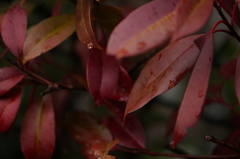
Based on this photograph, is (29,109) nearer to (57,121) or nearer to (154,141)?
(57,121)

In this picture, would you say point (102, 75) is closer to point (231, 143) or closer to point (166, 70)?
point (166, 70)

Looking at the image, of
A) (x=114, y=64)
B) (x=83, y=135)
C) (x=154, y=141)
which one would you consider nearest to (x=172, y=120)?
(x=83, y=135)

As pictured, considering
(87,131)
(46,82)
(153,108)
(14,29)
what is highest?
(14,29)

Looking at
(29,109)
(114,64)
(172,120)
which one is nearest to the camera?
(114,64)

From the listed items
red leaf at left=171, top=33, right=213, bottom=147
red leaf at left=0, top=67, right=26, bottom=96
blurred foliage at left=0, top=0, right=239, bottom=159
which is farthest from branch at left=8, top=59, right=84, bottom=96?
blurred foliage at left=0, top=0, right=239, bottom=159

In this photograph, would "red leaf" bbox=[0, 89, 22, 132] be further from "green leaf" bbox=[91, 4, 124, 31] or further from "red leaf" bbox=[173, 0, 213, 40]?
"red leaf" bbox=[173, 0, 213, 40]

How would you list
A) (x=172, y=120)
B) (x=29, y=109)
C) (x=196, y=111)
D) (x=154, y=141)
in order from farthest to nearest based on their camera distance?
1. (x=154, y=141)
2. (x=172, y=120)
3. (x=29, y=109)
4. (x=196, y=111)

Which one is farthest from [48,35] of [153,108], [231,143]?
[153,108]
